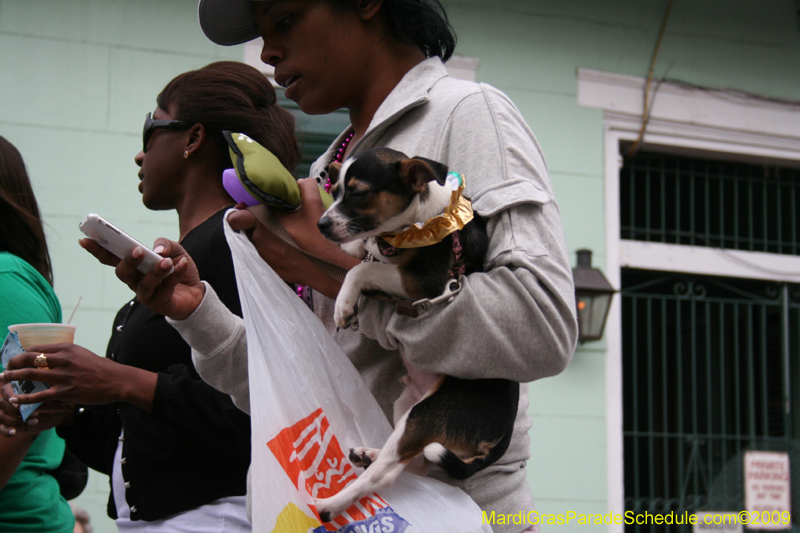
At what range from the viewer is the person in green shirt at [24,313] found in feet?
6.75

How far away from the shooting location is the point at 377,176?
1.55 m

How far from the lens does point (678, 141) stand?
549cm

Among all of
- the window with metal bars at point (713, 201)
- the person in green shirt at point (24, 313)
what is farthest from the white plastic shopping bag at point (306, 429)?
the window with metal bars at point (713, 201)

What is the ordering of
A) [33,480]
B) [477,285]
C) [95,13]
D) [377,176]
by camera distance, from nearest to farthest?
[477,285] < [377,176] < [33,480] < [95,13]

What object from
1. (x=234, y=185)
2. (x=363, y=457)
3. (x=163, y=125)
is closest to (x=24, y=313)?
(x=163, y=125)

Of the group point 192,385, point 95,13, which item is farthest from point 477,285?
point 95,13

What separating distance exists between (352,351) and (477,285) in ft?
1.39

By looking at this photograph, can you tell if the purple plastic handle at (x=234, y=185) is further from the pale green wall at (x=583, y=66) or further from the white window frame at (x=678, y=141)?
the white window frame at (x=678, y=141)

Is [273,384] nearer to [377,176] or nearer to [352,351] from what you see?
[352,351]

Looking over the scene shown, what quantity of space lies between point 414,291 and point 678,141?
15.4 feet

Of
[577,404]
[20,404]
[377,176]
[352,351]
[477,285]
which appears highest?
[377,176]

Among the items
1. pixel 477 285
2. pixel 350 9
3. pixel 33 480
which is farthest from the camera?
pixel 33 480

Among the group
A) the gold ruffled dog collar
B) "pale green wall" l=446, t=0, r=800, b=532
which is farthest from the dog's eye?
"pale green wall" l=446, t=0, r=800, b=532

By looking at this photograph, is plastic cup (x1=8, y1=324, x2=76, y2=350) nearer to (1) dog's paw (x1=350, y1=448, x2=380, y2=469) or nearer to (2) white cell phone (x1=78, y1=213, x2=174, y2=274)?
(2) white cell phone (x1=78, y1=213, x2=174, y2=274)
